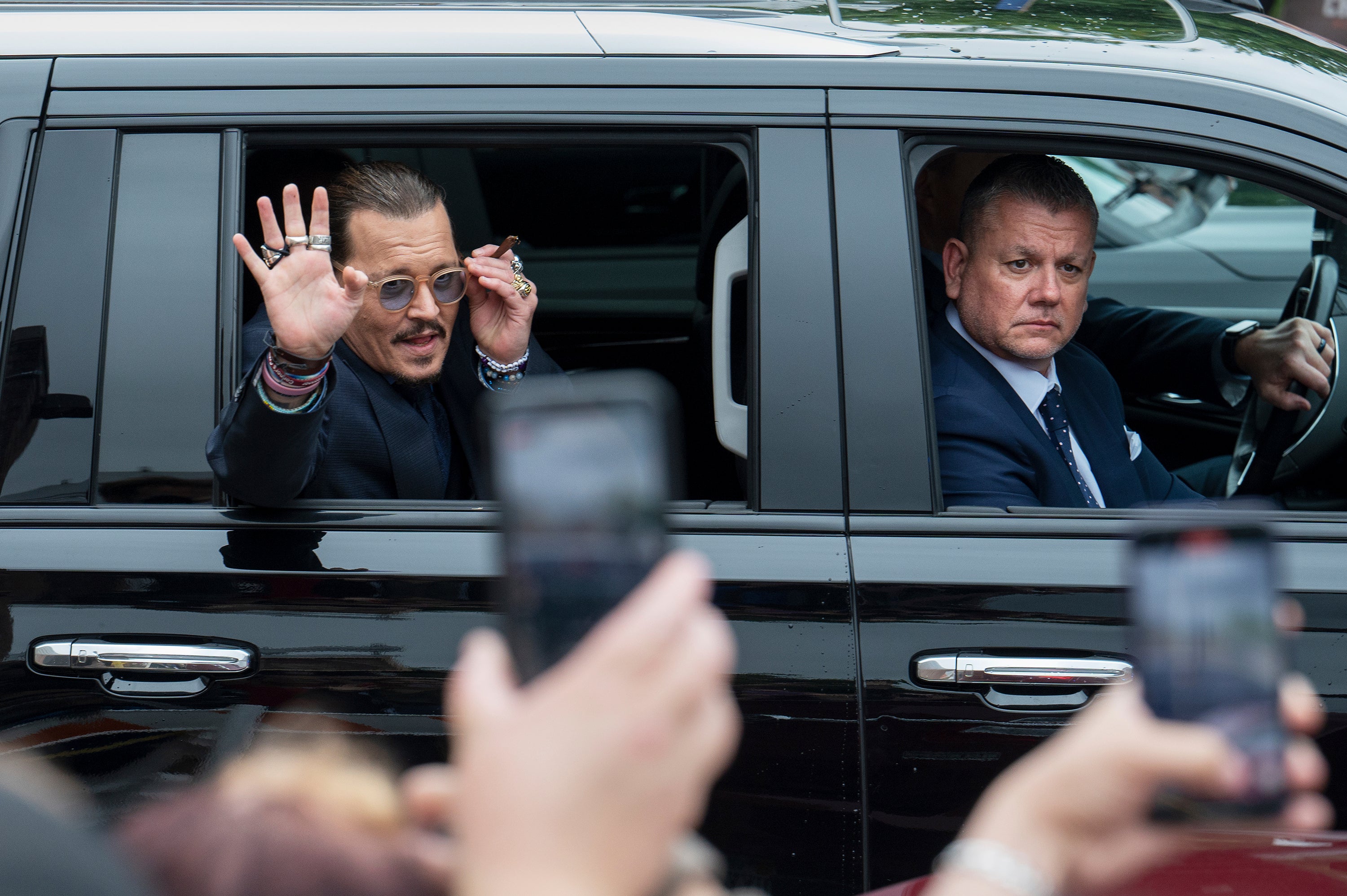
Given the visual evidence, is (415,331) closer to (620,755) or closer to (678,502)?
(678,502)

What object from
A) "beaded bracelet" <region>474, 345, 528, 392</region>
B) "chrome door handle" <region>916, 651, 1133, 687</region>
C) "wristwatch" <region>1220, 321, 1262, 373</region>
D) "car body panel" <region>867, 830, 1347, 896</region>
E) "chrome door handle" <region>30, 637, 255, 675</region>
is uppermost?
"wristwatch" <region>1220, 321, 1262, 373</region>

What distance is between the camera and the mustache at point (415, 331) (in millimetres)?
2377

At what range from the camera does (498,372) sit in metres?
2.56

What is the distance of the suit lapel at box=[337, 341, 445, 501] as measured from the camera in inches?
85.7

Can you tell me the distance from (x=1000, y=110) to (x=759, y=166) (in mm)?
361

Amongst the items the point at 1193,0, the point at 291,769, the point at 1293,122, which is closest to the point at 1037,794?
the point at 291,769

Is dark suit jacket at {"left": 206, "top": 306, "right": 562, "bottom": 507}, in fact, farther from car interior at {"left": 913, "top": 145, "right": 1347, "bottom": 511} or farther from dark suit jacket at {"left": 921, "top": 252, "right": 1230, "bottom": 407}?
dark suit jacket at {"left": 921, "top": 252, "right": 1230, "bottom": 407}

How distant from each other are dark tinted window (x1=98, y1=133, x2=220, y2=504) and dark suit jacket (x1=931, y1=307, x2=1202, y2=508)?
42.6 inches

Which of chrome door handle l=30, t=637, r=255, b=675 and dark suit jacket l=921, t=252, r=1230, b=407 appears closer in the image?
chrome door handle l=30, t=637, r=255, b=675

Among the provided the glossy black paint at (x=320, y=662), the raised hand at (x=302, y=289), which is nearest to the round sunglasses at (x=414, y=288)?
the raised hand at (x=302, y=289)

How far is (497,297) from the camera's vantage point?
2.55 meters

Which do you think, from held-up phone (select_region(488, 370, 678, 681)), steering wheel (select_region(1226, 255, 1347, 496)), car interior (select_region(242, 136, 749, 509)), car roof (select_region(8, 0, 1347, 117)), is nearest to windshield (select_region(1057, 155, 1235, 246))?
car interior (select_region(242, 136, 749, 509))

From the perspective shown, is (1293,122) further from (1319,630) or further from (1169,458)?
(1169,458)

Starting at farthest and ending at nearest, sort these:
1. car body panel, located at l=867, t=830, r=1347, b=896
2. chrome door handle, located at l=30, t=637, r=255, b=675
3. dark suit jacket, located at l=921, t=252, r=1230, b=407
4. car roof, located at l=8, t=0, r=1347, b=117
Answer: dark suit jacket, located at l=921, t=252, r=1230, b=407 → car roof, located at l=8, t=0, r=1347, b=117 → chrome door handle, located at l=30, t=637, r=255, b=675 → car body panel, located at l=867, t=830, r=1347, b=896
